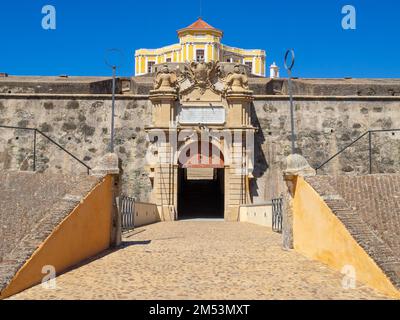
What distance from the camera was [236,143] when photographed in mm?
18203

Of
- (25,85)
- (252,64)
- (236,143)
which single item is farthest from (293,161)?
(252,64)

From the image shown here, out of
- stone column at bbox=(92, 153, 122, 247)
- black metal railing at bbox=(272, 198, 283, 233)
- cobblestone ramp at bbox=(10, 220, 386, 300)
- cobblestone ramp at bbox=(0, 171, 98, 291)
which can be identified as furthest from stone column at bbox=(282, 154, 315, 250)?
black metal railing at bbox=(272, 198, 283, 233)

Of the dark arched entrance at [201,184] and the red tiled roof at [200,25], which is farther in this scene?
the red tiled roof at [200,25]

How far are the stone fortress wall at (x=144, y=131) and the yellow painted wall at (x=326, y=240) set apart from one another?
10575mm

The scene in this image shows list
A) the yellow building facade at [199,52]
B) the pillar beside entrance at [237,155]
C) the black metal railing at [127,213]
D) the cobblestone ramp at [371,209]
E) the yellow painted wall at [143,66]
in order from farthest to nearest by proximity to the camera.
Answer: the yellow painted wall at [143,66] < the yellow building facade at [199,52] < the pillar beside entrance at [237,155] < the black metal railing at [127,213] < the cobblestone ramp at [371,209]

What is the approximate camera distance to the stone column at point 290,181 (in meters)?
8.27

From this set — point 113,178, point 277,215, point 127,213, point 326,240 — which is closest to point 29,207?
point 113,178

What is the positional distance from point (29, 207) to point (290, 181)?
14.1ft

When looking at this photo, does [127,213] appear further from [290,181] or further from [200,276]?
[200,276]

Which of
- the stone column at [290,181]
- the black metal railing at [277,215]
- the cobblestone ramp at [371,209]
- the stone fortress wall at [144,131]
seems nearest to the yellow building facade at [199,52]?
the stone fortress wall at [144,131]

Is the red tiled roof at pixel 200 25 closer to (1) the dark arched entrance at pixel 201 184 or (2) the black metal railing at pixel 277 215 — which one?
(1) the dark arched entrance at pixel 201 184

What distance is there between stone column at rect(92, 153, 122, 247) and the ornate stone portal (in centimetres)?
889
